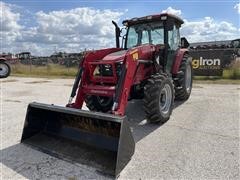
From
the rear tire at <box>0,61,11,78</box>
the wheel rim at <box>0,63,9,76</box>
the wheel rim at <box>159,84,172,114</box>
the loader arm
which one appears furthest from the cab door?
the wheel rim at <box>0,63,9,76</box>

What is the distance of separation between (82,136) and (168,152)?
138 cm

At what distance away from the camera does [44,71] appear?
22688 millimetres

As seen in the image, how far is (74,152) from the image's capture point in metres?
4.13

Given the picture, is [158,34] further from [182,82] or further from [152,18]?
[182,82]

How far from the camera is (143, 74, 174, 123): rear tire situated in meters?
5.16


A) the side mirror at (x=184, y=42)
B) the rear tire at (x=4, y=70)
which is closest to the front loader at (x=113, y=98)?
the side mirror at (x=184, y=42)

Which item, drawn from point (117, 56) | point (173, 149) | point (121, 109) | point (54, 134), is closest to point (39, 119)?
point (54, 134)

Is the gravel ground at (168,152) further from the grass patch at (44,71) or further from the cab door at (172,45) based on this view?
the grass patch at (44,71)

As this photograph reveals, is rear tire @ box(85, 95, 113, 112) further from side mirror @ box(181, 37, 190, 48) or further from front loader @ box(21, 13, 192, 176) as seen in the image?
side mirror @ box(181, 37, 190, 48)

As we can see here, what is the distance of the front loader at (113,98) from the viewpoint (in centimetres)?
394

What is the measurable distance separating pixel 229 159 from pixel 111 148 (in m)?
1.69

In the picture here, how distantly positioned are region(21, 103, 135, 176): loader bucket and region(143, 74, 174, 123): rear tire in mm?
1341

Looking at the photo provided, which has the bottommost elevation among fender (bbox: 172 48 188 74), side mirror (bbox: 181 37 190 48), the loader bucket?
the loader bucket

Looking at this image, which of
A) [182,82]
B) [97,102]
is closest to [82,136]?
[97,102]
